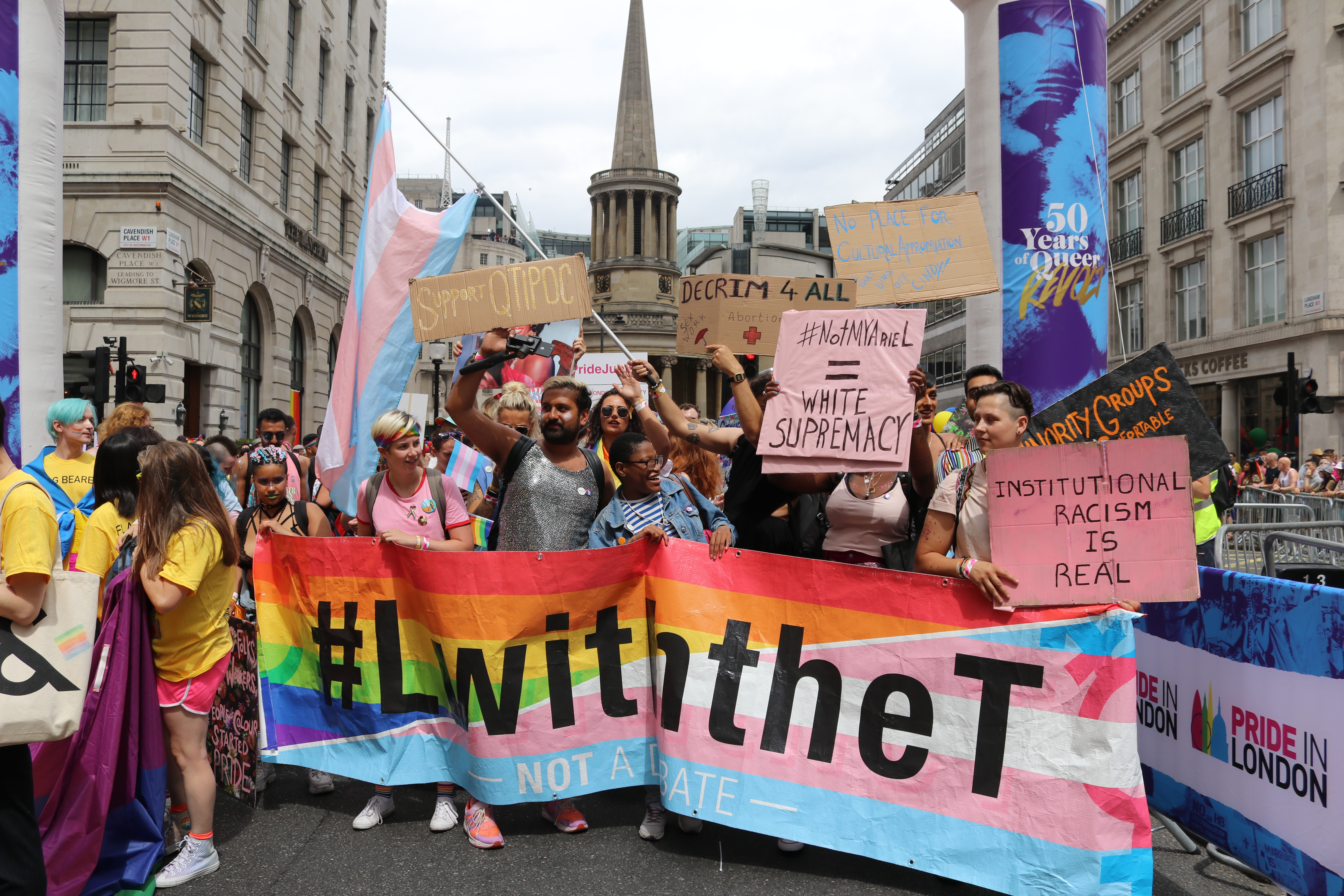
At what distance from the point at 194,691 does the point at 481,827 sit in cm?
131

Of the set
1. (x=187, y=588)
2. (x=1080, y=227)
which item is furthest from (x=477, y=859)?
(x=1080, y=227)

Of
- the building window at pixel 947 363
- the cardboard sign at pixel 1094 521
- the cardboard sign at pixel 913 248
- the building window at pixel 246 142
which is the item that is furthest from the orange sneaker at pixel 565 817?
the building window at pixel 947 363

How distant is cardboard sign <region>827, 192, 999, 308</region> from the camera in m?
5.11

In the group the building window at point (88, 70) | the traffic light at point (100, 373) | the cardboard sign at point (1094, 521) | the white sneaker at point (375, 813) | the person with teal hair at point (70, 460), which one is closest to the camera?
the cardboard sign at point (1094, 521)

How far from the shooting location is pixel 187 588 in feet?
11.8

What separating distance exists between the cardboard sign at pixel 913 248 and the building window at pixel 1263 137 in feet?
82.9

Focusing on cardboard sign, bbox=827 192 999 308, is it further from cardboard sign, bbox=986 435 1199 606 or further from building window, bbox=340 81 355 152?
building window, bbox=340 81 355 152

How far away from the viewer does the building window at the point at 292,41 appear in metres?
27.9

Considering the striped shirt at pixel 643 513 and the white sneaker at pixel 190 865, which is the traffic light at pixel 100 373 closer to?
the white sneaker at pixel 190 865

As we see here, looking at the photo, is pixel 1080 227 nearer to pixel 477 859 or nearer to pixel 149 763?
pixel 477 859

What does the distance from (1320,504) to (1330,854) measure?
30.6 feet

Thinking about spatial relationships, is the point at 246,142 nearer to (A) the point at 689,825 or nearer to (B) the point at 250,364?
(B) the point at 250,364

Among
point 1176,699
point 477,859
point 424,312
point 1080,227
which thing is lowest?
point 477,859

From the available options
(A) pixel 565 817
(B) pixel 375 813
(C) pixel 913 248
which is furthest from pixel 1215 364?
(B) pixel 375 813
